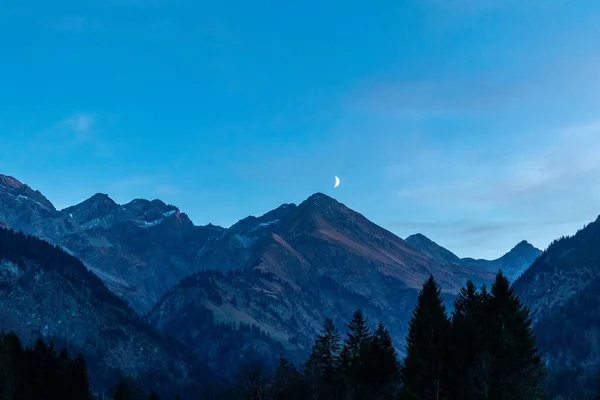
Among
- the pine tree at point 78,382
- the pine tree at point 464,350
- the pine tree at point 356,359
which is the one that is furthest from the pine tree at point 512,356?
the pine tree at point 78,382

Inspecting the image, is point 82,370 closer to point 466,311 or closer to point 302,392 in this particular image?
point 302,392

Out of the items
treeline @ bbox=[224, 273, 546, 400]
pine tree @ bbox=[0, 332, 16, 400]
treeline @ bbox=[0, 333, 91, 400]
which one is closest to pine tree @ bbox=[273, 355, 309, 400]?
treeline @ bbox=[224, 273, 546, 400]

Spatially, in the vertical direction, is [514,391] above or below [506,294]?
below

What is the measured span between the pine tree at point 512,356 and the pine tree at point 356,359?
24.1 metres

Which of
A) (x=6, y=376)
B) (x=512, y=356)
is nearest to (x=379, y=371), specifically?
(x=512, y=356)

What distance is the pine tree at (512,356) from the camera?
231 feet

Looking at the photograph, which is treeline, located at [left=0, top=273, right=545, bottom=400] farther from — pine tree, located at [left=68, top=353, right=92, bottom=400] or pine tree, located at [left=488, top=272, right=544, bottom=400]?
pine tree, located at [left=68, top=353, right=92, bottom=400]

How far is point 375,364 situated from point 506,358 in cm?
2457

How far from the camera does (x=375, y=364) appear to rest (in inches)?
3595

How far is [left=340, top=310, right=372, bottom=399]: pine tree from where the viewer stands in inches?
3644

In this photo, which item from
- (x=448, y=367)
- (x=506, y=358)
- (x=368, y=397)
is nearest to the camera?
(x=506, y=358)

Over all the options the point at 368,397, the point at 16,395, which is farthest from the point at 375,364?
the point at 16,395

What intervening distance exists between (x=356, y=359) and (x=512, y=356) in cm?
3083

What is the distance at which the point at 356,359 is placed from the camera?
96.9 meters
